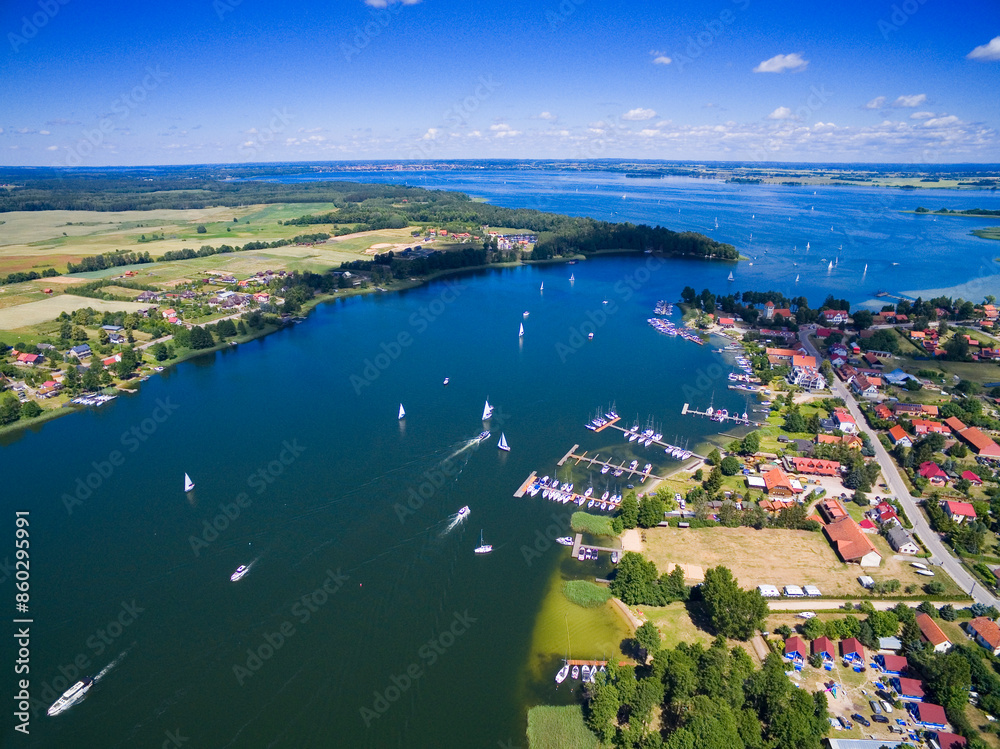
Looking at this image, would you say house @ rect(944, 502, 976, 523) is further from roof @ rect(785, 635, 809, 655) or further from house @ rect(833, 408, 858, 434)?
roof @ rect(785, 635, 809, 655)

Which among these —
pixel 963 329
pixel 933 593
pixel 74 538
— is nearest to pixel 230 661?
pixel 74 538

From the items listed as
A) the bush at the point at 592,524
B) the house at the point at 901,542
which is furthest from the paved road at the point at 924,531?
the bush at the point at 592,524

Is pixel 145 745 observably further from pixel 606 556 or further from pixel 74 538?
pixel 606 556

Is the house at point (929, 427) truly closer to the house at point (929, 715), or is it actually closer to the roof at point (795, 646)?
the roof at point (795, 646)
